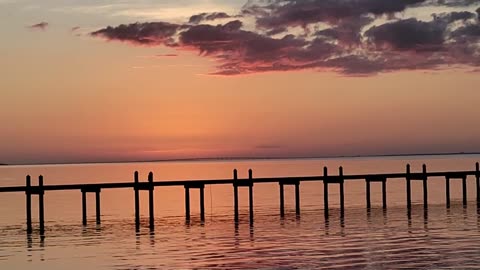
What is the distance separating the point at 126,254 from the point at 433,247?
1138 centimetres

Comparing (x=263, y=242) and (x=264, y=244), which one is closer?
(x=264, y=244)

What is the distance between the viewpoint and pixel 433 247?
3172 cm

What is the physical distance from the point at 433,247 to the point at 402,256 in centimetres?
305

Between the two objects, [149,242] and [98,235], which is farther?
[98,235]

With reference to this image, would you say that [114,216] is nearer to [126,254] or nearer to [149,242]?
[149,242]

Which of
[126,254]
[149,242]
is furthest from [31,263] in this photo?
[149,242]

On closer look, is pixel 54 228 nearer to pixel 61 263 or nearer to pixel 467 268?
pixel 61 263

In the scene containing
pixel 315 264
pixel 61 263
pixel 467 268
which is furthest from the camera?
pixel 61 263

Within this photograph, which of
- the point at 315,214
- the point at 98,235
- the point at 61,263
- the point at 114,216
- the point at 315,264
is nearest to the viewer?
the point at 315,264

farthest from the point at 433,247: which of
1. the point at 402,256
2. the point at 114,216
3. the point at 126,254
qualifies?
the point at 114,216

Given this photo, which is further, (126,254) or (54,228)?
(54,228)

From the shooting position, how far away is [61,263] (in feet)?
99.7

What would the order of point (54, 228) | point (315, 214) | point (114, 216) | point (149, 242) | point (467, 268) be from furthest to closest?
point (114, 216) → point (315, 214) → point (54, 228) → point (149, 242) → point (467, 268)

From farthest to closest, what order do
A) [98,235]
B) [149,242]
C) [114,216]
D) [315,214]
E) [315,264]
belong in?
[114,216] → [315,214] → [98,235] → [149,242] → [315,264]
